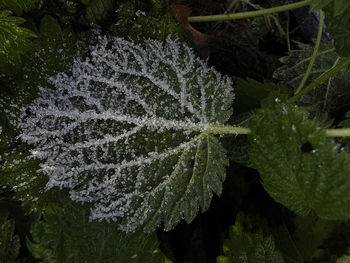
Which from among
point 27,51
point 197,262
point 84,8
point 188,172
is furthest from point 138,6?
point 197,262

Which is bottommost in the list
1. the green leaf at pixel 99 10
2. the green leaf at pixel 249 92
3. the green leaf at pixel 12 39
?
the green leaf at pixel 249 92

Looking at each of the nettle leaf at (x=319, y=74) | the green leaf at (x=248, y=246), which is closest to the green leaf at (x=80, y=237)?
the green leaf at (x=248, y=246)

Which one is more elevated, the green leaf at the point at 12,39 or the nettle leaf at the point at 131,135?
the green leaf at the point at 12,39

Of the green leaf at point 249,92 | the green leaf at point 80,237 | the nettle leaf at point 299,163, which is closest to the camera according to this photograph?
the nettle leaf at point 299,163

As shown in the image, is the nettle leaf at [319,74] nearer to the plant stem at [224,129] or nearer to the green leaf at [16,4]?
the plant stem at [224,129]

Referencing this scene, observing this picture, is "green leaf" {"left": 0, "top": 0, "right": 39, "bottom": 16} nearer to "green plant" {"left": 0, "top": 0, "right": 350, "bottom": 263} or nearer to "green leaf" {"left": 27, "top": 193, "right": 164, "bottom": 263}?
"green plant" {"left": 0, "top": 0, "right": 350, "bottom": 263}

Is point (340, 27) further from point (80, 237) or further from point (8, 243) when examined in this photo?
point (8, 243)

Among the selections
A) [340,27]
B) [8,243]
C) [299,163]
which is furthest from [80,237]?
[340,27]
